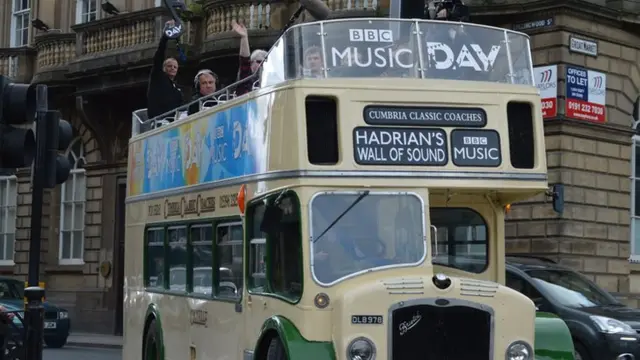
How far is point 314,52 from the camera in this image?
32.9 ft

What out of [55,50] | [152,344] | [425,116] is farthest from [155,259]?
[55,50]

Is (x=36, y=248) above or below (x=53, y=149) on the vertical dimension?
below

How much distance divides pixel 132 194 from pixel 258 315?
514 centimetres

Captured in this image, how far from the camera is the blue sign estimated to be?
10.7 metres

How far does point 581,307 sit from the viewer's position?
15.9 m

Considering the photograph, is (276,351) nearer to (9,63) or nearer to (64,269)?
(64,269)

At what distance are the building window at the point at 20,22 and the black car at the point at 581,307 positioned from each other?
23.5 metres

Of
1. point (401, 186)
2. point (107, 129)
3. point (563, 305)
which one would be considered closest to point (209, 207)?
point (401, 186)

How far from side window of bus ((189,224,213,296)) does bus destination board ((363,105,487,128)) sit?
2.65 meters

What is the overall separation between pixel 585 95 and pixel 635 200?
2.83 meters

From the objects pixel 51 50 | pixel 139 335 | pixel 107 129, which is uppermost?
pixel 51 50

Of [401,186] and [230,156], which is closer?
[401,186]

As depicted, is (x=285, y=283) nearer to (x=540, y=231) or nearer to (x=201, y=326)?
(x=201, y=326)

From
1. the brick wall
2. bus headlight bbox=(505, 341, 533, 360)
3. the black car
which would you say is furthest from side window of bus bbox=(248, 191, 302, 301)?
the brick wall
